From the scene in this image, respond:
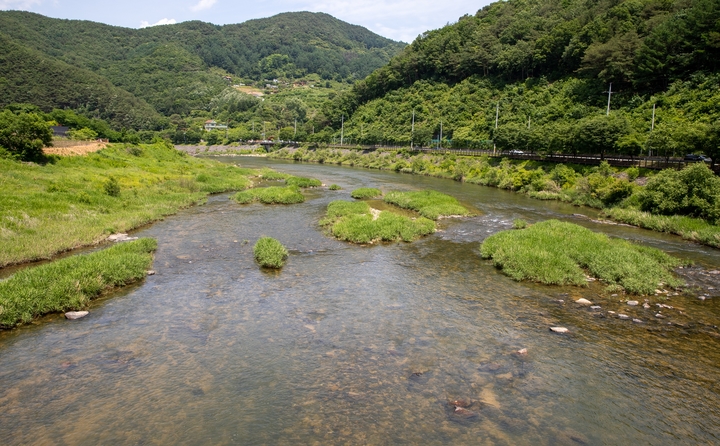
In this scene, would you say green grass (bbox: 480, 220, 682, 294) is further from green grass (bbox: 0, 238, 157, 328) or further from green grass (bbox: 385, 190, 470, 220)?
green grass (bbox: 0, 238, 157, 328)

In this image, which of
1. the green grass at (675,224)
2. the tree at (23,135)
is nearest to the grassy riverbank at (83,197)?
the tree at (23,135)

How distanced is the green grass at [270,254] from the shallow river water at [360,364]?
719 mm

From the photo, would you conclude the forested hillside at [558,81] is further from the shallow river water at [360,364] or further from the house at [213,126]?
the house at [213,126]

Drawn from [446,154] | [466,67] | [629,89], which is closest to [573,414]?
[446,154]

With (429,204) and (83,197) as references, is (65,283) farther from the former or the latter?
(429,204)

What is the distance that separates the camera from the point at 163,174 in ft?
166

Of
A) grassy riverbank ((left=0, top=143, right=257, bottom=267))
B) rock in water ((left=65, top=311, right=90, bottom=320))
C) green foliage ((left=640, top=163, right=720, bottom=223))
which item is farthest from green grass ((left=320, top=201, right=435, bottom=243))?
green foliage ((left=640, top=163, right=720, bottom=223))

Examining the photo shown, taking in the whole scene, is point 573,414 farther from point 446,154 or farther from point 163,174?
point 446,154

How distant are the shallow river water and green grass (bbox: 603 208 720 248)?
611 cm

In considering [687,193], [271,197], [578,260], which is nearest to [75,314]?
[578,260]

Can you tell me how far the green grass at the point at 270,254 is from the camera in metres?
22.1

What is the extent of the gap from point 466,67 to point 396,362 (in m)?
119

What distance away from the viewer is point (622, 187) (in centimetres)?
3844

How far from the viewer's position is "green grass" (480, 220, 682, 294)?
19812 mm
